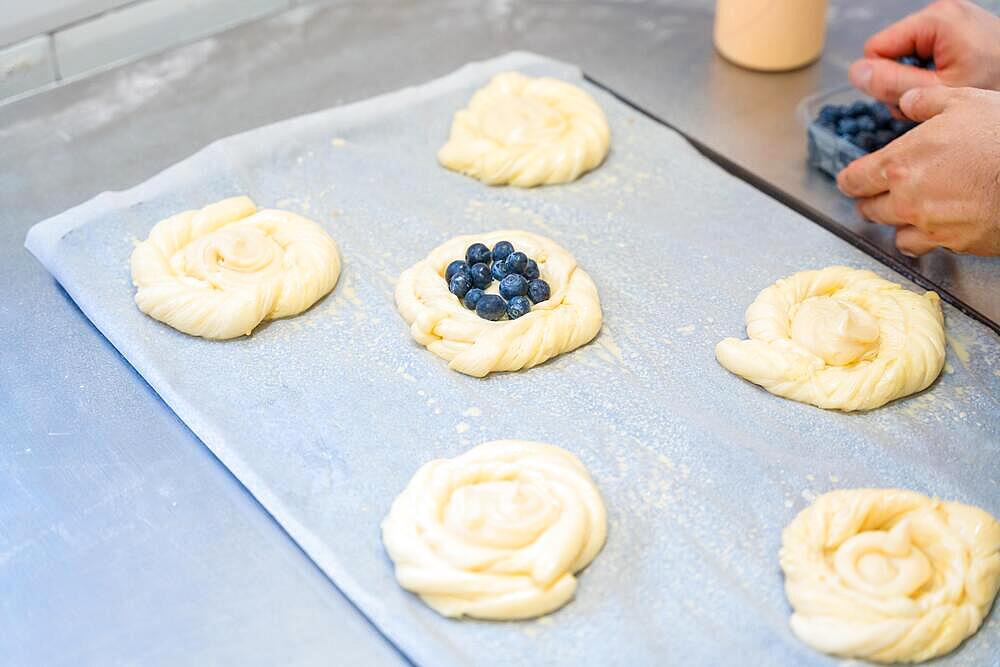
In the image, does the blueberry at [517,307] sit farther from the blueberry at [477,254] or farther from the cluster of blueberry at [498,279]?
the blueberry at [477,254]

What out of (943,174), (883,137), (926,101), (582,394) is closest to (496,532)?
(582,394)

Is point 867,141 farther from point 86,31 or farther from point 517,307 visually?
point 86,31

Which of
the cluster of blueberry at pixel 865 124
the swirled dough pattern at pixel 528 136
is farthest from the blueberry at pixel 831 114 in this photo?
the swirled dough pattern at pixel 528 136

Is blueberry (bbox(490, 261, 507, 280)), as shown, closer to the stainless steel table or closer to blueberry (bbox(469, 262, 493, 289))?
blueberry (bbox(469, 262, 493, 289))

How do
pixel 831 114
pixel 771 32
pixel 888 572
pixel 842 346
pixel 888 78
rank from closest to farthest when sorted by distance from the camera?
pixel 888 572 < pixel 842 346 < pixel 888 78 < pixel 831 114 < pixel 771 32

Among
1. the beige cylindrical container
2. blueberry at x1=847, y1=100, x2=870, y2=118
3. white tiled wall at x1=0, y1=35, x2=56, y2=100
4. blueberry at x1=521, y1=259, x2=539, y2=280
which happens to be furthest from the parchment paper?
white tiled wall at x1=0, y1=35, x2=56, y2=100

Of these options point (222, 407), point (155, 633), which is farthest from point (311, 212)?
point (155, 633)
